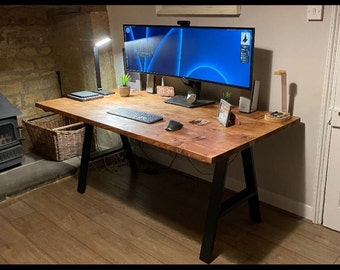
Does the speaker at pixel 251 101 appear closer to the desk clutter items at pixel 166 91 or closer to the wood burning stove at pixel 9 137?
the desk clutter items at pixel 166 91

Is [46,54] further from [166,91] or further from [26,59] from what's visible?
[166,91]

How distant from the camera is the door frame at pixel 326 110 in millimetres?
2010

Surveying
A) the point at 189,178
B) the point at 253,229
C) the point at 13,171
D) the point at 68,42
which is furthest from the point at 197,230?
the point at 68,42

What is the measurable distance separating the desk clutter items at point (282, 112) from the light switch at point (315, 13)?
330mm

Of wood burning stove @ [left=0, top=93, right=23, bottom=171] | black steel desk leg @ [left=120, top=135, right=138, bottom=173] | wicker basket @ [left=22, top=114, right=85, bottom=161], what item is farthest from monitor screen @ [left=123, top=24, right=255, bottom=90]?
wood burning stove @ [left=0, top=93, right=23, bottom=171]

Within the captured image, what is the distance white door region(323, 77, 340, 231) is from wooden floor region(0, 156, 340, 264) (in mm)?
78

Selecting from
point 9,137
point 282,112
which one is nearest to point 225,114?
point 282,112

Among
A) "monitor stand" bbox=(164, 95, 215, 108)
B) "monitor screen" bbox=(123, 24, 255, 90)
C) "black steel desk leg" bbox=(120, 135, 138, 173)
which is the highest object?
"monitor screen" bbox=(123, 24, 255, 90)

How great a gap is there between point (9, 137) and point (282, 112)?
216cm

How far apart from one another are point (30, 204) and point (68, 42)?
5.44 feet

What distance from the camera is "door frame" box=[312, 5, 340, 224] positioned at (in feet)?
6.59

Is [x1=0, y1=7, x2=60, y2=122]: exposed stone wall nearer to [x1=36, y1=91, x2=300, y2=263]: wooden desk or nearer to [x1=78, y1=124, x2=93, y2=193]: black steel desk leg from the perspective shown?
[x1=36, y1=91, x2=300, y2=263]: wooden desk

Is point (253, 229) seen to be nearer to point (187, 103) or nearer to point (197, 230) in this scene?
point (197, 230)

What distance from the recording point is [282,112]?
2246mm
